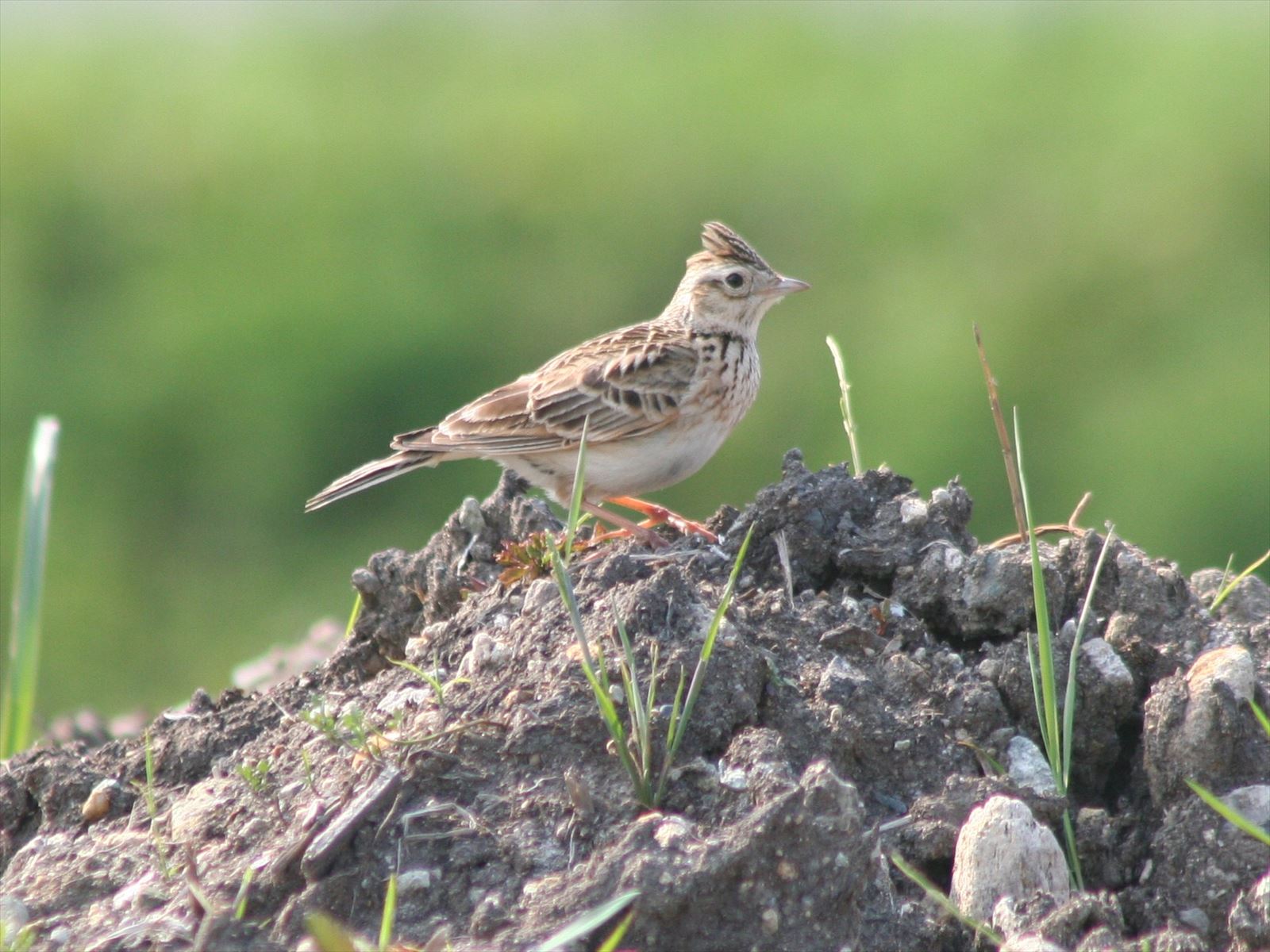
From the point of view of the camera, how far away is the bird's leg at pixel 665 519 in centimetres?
506

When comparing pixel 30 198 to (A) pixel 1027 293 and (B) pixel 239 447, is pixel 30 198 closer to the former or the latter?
(B) pixel 239 447

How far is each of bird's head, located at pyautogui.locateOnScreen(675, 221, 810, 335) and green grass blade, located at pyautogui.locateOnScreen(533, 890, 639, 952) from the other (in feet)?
12.0

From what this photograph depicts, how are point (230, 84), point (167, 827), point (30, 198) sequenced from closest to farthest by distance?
point (167, 827), point (30, 198), point (230, 84)

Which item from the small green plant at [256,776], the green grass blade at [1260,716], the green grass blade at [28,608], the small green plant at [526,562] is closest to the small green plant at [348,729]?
the small green plant at [256,776]

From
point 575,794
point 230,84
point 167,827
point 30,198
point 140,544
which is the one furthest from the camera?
point 230,84

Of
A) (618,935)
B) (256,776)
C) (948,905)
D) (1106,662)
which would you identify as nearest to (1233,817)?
(948,905)

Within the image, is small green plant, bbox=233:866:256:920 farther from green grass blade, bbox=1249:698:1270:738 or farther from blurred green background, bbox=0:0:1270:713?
blurred green background, bbox=0:0:1270:713

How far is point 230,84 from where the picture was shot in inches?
632

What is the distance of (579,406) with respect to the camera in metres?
6.41

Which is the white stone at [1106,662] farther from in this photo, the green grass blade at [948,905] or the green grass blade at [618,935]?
the green grass blade at [618,935]

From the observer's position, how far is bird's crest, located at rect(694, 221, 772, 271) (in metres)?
6.91

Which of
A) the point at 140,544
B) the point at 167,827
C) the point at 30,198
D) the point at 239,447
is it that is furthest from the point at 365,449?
the point at 167,827

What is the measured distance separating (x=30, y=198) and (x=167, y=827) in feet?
37.4

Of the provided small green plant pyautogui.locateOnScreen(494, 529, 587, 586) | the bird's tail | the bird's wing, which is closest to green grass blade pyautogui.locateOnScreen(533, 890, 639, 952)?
small green plant pyautogui.locateOnScreen(494, 529, 587, 586)
